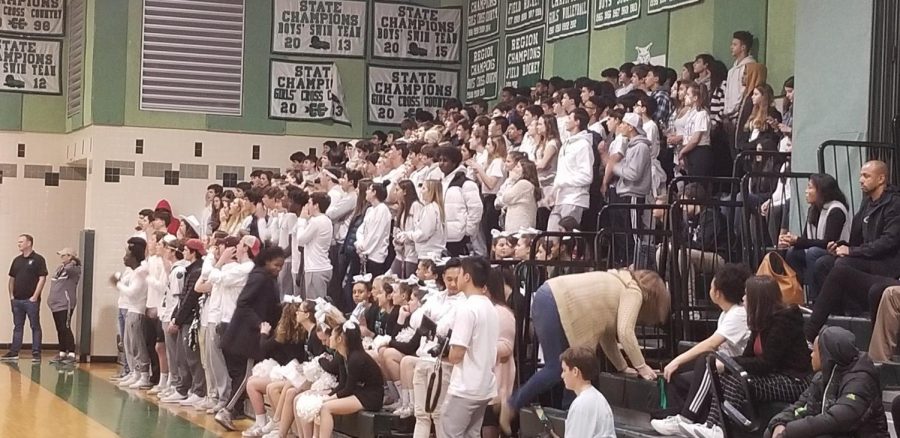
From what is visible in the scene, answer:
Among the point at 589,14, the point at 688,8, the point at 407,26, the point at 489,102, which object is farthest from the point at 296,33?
the point at 688,8

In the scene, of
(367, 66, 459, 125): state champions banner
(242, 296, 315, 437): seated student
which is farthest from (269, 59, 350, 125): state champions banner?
(242, 296, 315, 437): seated student

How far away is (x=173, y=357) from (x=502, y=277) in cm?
720

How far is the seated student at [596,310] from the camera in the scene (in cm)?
920

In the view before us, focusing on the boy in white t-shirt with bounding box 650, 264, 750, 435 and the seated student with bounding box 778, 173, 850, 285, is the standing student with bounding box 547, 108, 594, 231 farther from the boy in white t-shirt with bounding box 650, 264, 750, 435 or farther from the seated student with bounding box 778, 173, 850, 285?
the boy in white t-shirt with bounding box 650, 264, 750, 435

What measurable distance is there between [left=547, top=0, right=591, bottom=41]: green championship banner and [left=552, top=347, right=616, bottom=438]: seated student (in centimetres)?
1082

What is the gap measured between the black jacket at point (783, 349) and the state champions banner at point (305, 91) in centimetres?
1536

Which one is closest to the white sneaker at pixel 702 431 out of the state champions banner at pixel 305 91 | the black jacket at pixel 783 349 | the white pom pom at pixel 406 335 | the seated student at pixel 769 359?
the seated student at pixel 769 359

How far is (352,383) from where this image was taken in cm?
1134

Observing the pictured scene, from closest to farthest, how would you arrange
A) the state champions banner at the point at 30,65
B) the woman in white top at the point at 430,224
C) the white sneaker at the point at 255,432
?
1. the white sneaker at the point at 255,432
2. the woman in white top at the point at 430,224
3. the state champions banner at the point at 30,65

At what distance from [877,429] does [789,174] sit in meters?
3.05

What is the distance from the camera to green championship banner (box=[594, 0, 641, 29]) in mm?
17109

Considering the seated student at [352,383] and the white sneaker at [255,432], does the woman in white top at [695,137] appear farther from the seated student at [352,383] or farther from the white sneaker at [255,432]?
the white sneaker at [255,432]

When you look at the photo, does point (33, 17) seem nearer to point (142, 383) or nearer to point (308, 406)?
point (142, 383)

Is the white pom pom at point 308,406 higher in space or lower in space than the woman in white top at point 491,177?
lower
